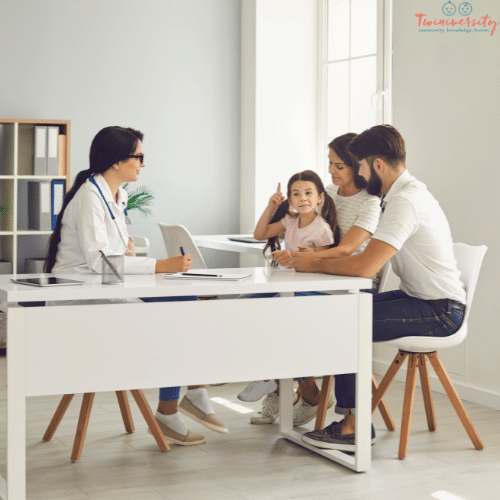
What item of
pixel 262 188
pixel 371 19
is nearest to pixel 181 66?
pixel 262 188

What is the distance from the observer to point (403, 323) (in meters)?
2.59

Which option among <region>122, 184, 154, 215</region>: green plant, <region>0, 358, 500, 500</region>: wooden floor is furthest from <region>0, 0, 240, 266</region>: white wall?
<region>0, 358, 500, 500</region>: wooden floor

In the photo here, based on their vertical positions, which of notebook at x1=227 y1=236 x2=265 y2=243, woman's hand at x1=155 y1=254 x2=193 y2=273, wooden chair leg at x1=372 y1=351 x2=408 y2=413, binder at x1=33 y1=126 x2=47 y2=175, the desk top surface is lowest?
wooden chair leg at x1=372 y1=351 x2=408 y2=413

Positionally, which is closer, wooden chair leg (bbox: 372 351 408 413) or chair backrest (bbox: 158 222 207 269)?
wooden chair leg (bbox: 372 351 408 413)

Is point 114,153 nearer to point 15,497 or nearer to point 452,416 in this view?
point 15,497

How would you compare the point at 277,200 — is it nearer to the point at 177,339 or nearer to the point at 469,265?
the point at 469,265

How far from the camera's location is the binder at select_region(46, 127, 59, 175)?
4363mm

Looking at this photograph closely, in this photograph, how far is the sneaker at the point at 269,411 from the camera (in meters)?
3.04

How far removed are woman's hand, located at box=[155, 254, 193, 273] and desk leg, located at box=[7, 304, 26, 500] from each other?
580 millimetres

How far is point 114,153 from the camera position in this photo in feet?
8.66

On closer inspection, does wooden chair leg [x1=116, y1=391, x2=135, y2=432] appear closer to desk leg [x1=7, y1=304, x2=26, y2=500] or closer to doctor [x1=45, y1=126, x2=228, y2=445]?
doctor [x1=45, y1=126, x2=228, y2=445]

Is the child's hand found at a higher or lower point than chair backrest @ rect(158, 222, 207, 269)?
higher

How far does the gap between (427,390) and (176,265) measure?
111 centimetres

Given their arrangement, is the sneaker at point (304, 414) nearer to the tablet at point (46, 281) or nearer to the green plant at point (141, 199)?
the tablet at point (46, 281)
